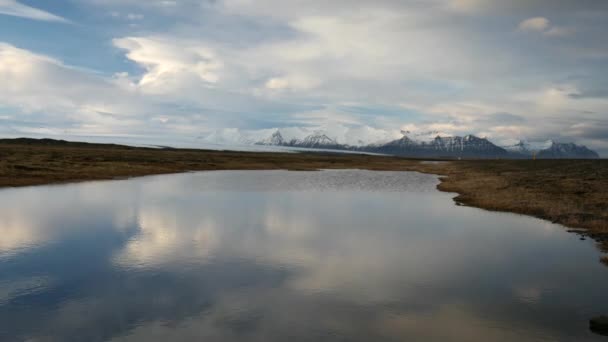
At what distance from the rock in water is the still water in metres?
0.41

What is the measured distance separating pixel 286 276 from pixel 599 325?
1344 centimetres

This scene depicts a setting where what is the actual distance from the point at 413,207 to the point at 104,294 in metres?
35.7

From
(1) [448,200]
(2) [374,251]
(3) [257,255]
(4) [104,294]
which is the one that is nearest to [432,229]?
(2) [374,251]

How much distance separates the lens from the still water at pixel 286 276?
15703mm

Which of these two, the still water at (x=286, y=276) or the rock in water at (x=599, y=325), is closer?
the still water at (x=286, y=276)

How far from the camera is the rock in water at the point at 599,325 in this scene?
52.0 ft

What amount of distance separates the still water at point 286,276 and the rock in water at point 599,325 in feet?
1.33

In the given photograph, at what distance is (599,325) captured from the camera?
16062 millimetres

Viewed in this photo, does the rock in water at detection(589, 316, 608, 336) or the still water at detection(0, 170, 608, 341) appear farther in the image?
the rock in water at detection(589, 316, 608, 336)

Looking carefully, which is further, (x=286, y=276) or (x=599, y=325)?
(x=286, y=276)

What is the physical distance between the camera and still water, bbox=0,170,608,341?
15.7m

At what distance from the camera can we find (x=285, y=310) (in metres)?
17.2

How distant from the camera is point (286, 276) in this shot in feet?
70.6

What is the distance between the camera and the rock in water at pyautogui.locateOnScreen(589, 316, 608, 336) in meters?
15.9
